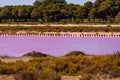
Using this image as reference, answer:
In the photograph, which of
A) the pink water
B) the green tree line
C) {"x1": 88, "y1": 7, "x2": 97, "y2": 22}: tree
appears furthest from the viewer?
the green tree line

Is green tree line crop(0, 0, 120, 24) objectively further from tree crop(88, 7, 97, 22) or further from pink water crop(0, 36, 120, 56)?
pink water crop(0, 36, 120, 56)

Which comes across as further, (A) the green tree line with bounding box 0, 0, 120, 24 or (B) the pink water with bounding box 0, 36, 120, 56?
(A) the green tree line with bounding box 0, 0, 120, 24

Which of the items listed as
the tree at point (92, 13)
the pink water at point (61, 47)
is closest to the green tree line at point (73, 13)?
the tree at point (92, 13)

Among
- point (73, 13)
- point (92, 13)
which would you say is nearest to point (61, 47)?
point (92, 13)

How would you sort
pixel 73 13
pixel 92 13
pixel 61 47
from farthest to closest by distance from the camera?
pixel 73 13, pixel 92 13, pixel 61 47

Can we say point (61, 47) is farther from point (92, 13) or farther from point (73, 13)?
point (73, 13)

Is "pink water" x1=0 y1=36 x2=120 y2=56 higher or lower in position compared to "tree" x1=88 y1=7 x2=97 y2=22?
higher

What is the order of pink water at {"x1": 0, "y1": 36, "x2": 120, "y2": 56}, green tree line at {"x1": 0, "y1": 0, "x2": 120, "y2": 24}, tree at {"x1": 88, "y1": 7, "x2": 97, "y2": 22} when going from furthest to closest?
1. green tree line at {"x1": 0, "y1": 0, "x2": 120, "y2": 24}
2. tree at {"x1": 88, "y1": 7, "x2": 97, "y2": 22}
3. pink water at {"x1": 0, "y1": 36, "x2": 120, "y2": 56}

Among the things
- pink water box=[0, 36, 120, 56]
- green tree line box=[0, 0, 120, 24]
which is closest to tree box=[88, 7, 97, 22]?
green tree line box=[0, 0, 120, 24]

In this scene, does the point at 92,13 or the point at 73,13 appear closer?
the point at 92,13

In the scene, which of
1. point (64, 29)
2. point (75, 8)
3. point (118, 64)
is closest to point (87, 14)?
point (75, 8)

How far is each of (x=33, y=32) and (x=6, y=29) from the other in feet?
20.2

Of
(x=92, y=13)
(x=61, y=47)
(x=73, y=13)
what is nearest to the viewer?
(x=61, y=47)

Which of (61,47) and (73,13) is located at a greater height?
(61,47)
